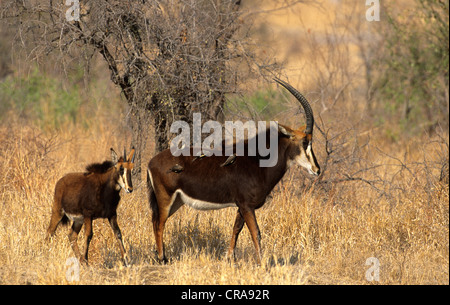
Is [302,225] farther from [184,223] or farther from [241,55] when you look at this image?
[241,55]

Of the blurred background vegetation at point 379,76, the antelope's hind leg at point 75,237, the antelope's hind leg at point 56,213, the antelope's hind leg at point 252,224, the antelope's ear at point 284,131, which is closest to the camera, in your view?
the antelope's hind leg at point 252,224

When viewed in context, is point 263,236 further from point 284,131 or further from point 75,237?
point 75,237

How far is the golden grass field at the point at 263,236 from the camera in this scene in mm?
6664

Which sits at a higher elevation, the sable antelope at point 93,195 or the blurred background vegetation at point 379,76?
the blurred background vegetation at point 379,76

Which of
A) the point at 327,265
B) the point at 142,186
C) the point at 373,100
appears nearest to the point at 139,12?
the point at 142,186

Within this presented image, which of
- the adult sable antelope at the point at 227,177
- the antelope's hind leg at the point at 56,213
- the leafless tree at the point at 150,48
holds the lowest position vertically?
the antelope's hind leg at the point at 56,213

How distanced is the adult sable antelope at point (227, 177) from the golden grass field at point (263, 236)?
2.11ft

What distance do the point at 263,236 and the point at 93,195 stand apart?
2692mm

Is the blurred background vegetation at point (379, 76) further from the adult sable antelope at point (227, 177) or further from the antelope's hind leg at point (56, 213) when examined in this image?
the adult sable antelope at point (227, 177)

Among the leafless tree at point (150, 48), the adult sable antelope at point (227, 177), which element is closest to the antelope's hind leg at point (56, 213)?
the adult sable antelope at point (227, 177)

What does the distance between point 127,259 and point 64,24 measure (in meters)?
3.30

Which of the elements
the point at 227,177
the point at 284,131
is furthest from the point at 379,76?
the point at 227,177

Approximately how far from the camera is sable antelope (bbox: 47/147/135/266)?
23.2 ft

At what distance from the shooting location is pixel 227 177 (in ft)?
23.7
